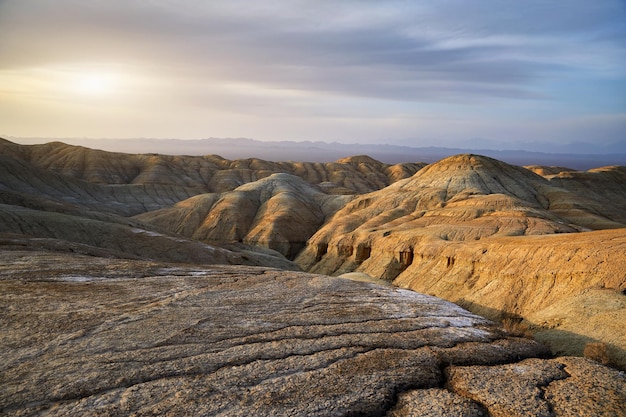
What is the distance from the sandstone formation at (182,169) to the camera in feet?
333

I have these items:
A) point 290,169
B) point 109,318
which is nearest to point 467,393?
point 109,318

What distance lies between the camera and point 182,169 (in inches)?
4545

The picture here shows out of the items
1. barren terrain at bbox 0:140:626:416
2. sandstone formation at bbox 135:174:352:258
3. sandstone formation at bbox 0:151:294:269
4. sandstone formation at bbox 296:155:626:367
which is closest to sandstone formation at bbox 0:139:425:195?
sandstone formation at bbox 135:174:352:258

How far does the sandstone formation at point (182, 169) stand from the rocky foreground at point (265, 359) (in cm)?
8816

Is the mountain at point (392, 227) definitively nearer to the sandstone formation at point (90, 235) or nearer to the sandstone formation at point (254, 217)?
the sandstone formation at point (90, 235)

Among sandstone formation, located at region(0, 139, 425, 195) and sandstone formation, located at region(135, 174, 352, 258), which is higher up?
sandstone formation, located at region(0, 139, 425, 195)

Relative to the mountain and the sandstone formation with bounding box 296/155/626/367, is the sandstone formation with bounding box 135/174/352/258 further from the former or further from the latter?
the sandstone formation with bounding box 296/155/626/367

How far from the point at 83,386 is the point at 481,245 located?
106 ft

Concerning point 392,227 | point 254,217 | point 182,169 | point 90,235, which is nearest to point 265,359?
point 90,235

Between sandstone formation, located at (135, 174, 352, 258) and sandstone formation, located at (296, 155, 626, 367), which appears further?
sandstone formation, located at (135, 174, 352, 258)

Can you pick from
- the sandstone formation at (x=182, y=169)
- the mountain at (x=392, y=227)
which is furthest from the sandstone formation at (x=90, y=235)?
the sandstone formation at (x=182, y=169)

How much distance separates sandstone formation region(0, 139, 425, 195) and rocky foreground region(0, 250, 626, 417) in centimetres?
8816

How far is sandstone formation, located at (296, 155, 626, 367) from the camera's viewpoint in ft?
70.4

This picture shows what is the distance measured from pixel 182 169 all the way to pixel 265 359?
366ft
